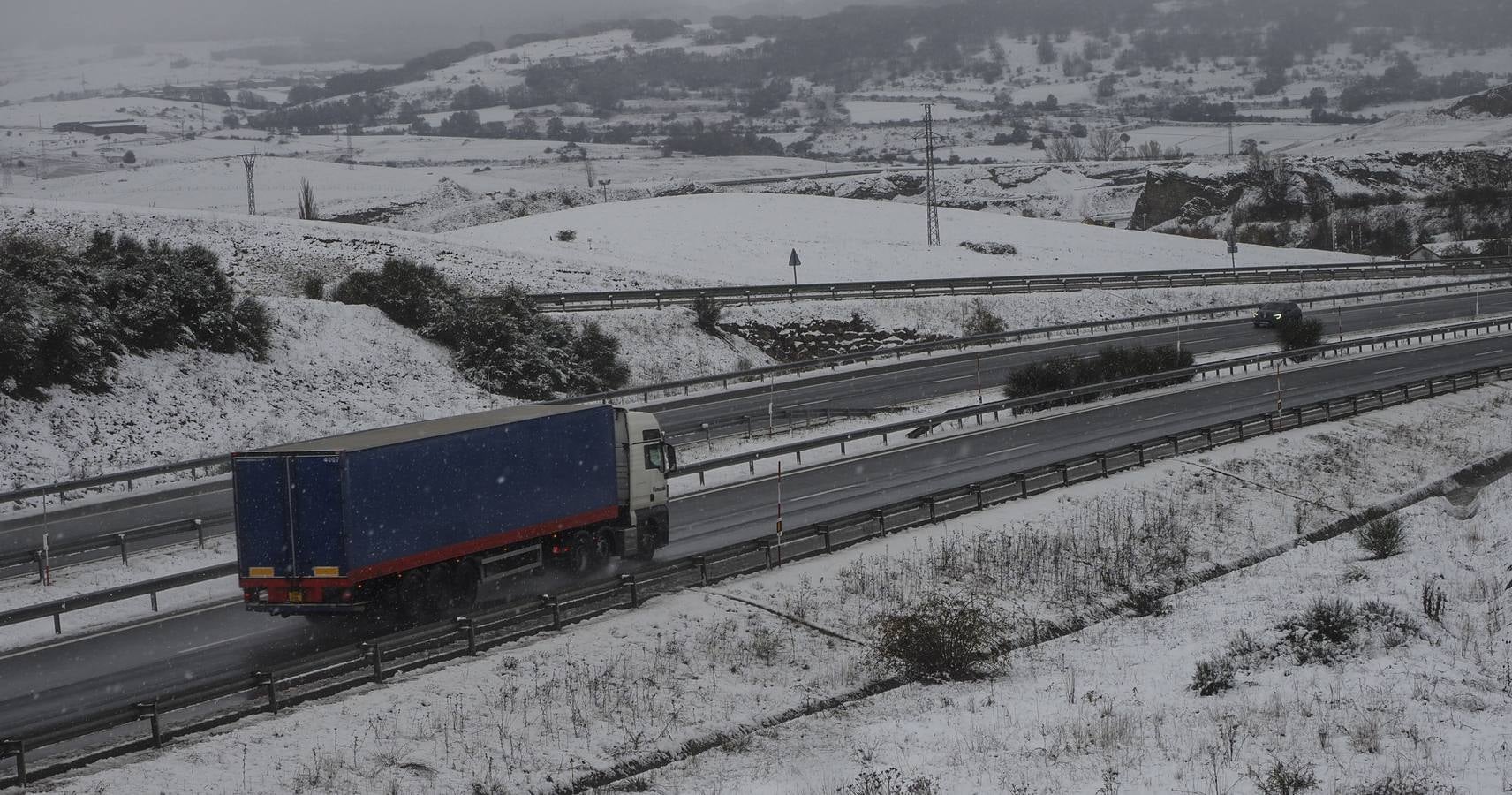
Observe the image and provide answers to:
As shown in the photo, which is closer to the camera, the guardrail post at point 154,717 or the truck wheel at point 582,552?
the guardrail post at point 154,717

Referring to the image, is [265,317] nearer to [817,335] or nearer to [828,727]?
[817,335]

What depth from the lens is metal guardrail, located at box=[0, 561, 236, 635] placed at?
19.8m

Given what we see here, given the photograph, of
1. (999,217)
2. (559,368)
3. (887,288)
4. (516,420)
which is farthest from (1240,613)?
(999,217)

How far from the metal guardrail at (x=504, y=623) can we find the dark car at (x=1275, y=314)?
29392 millimetres

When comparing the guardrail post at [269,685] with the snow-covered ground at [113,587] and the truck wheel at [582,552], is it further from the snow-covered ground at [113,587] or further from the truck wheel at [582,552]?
the truck wheel at [582,552]

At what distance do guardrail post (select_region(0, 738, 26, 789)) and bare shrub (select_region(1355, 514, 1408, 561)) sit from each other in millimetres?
24329

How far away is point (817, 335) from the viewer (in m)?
62.5

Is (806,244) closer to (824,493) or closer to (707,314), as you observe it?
(707,314)

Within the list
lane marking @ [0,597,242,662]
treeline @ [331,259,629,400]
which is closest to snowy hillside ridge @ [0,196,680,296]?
treeline @ [331,259,629,400]

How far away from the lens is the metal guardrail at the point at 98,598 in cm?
1975

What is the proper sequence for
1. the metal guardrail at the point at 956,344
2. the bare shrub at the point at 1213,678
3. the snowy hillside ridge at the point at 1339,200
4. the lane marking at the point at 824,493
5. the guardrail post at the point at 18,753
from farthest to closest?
the snowy hillside ridge at the point at 1339,200 → the metal guardrail at the point at 956,344 → the lane marking at the point at 824,493 → the bare shrub at the point at 1213,678 → the guardrail post at the point at 18,753

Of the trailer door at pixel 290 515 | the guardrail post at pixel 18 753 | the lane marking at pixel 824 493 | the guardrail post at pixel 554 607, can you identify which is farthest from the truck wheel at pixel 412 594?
the lane marking at pixel 824 493

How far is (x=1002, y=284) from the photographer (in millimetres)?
71875

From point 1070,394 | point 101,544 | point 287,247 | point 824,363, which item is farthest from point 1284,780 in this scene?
point 287,247
